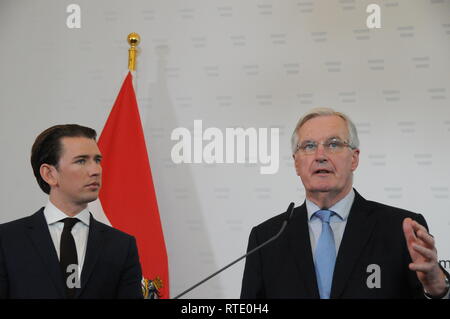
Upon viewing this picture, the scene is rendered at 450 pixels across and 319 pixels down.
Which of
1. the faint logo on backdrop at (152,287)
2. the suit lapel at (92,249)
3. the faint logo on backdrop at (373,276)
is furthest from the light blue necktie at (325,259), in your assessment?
the faint logo on backdrop at (152,287)

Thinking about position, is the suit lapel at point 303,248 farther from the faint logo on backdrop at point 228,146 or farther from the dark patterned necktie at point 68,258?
the faint logo on backdrop at point 228,146

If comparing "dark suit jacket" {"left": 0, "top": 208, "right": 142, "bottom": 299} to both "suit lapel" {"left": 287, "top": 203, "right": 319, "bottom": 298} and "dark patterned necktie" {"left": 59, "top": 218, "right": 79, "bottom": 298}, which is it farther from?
"suit lapel" {"left": 287, "top": 203, "right": 319, "bottom": 298}

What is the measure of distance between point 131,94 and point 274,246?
191 cm

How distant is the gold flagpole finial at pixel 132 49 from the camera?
3986mm

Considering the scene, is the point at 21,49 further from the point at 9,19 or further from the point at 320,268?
the point at 320,268

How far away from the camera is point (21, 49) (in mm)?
4324

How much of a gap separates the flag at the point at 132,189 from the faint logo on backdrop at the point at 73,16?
2.36ft

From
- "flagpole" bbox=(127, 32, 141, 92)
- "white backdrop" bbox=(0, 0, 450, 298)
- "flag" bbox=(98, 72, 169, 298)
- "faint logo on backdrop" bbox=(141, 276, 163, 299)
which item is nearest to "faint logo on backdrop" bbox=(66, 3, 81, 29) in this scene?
"white backdrop" bbox=(0, 0, 450, 298)

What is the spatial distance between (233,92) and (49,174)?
178 centimetres

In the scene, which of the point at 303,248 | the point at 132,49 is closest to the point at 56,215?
the point at 303,248

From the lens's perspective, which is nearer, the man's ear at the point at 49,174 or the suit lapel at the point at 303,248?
the suit lapel at the point at 303,248

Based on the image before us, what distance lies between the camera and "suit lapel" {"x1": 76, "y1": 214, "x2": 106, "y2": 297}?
89.4 inches

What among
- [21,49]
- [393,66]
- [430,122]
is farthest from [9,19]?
[430,122]

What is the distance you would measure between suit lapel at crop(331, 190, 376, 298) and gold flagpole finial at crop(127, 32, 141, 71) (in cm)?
210
